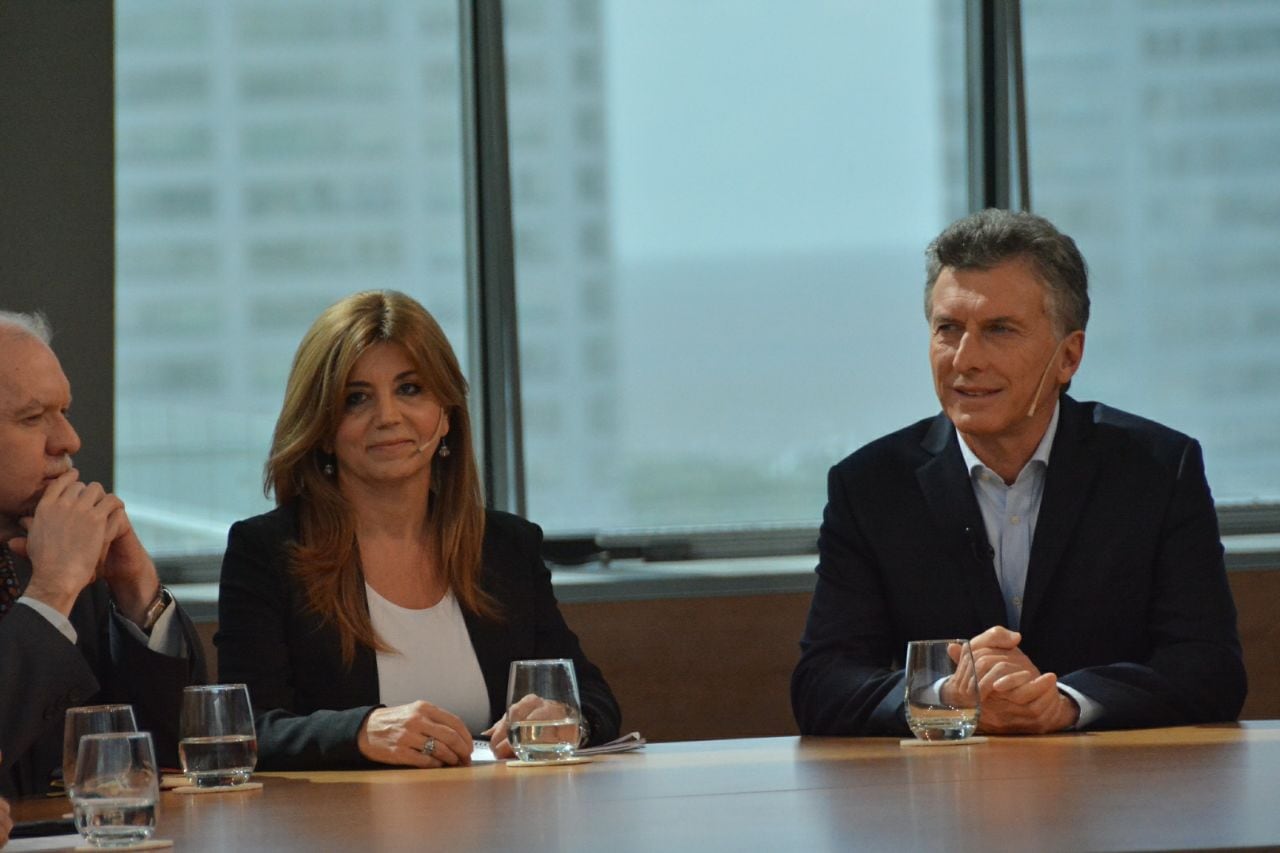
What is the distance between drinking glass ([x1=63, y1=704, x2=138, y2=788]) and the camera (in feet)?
6.89

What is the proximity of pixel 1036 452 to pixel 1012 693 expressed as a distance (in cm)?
80

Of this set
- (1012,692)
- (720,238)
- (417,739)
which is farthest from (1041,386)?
(720,238)

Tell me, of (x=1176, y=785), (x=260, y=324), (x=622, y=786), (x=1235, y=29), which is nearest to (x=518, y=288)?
(x=260, y=324)

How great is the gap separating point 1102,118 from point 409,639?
273 cm

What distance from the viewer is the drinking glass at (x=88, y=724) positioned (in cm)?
210

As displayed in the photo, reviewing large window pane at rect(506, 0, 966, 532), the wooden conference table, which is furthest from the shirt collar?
large window pane at rect(506, 0, 966, 532)

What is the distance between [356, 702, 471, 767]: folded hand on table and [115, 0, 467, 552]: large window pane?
2.02 metres

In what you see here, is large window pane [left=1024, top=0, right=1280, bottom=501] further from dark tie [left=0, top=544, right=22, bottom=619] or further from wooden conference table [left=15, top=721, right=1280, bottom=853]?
dark tie [left=0, top=544, right=22, bottom=619]

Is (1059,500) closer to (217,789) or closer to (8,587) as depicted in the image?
(217,789)

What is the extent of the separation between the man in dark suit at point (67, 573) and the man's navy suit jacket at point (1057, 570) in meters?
1.16

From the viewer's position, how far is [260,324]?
462 cm

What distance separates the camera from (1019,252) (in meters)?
3.37

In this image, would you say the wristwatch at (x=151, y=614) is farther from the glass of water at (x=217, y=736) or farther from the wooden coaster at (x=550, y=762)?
the wooden coaster at (x=550, y=762)

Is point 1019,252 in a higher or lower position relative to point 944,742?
higher
